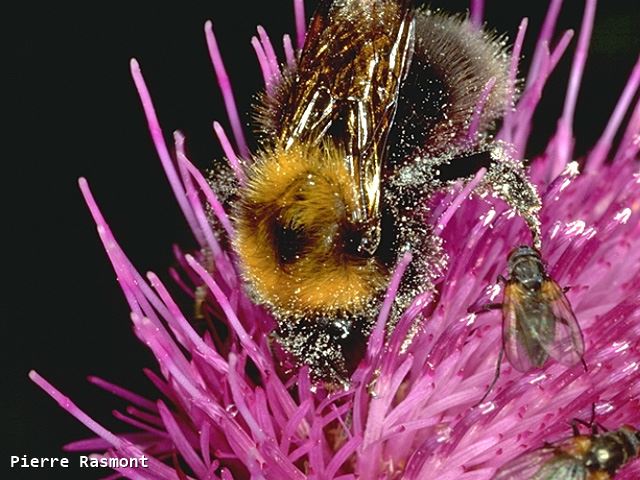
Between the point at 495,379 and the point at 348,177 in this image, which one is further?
the point at 495,379

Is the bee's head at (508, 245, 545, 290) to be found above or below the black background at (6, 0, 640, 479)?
below

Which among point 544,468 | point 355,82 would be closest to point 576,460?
point 544,468

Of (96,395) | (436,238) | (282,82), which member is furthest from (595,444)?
(96,395)

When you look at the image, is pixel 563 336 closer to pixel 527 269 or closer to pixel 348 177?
pixel 527 269

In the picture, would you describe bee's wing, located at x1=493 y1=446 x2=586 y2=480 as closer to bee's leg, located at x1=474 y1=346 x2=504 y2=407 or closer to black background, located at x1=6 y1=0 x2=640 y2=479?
bee's leg, located at x1=474 y1=346 x2=504 y2=407

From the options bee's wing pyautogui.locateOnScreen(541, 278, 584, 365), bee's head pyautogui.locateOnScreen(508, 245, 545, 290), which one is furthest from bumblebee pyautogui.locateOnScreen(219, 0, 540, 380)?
bee's wing pyautogui.locateOnScreen(541, 278, 584, 365)

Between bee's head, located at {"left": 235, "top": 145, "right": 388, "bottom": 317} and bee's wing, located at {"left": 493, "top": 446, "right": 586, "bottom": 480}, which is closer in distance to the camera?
bee's wing, located at {"left": 493, "top": 446, "right": 586, "bottom": 480}
